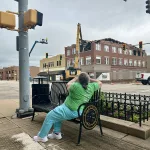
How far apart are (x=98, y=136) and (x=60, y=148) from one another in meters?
1.00

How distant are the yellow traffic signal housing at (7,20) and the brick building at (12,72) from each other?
3781 inches

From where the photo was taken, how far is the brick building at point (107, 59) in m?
46.4

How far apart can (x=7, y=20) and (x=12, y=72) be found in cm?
11436

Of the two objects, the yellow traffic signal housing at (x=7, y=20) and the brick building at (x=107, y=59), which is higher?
the brick building at (x=107, y=59)

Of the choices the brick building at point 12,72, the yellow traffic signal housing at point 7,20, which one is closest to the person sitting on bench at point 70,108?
the yellow traffic signal housing at point 7,20

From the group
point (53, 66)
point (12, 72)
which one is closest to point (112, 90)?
point (53, 66)

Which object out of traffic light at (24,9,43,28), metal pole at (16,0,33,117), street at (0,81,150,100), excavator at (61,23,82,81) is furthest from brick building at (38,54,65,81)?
traffic light at (24,9,43,28)

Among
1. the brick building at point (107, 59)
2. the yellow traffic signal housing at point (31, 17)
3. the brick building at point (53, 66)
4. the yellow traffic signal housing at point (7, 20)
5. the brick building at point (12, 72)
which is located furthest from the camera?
the brick building at point (12, 72)

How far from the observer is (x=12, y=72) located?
11344cm

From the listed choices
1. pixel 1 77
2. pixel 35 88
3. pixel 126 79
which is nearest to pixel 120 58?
pixel 126 79

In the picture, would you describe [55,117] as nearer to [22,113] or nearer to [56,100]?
[56,100]

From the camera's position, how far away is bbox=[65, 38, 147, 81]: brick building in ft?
152

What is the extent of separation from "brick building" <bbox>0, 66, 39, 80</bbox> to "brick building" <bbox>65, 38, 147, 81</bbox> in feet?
188

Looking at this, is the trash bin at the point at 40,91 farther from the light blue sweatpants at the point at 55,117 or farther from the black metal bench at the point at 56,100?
the light blue sweatpants at the point at 55,117
